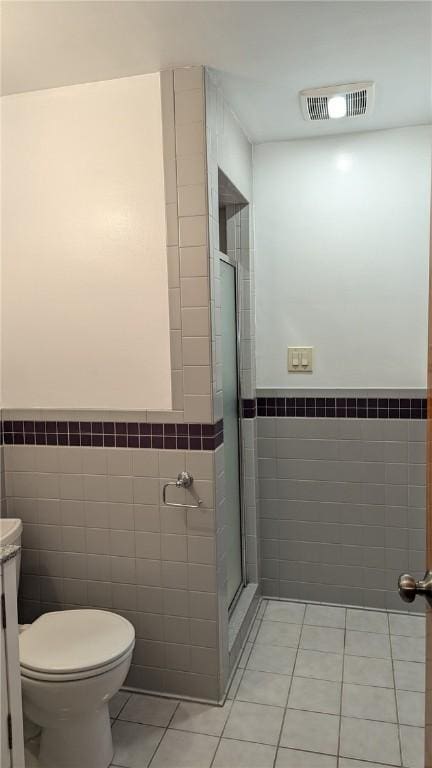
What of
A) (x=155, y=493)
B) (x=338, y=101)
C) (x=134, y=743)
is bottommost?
(x=134, y=743)

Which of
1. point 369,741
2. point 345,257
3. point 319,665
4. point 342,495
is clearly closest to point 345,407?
point 342,495

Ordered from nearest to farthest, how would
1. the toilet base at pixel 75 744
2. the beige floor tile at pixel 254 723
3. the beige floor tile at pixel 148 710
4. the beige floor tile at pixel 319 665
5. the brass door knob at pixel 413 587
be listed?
1. the brass door knob at pixel 413 587
2. the toilet base at pixel 75 744
3. the beige floor tile at pixel 254 723
4. the beige floor tile at pixel 148 710
5. the beige floor tile at pixel 319 665

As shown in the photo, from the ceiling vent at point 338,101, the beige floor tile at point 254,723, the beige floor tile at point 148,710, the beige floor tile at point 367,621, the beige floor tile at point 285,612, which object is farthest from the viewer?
the beige floor tile at point 285,612

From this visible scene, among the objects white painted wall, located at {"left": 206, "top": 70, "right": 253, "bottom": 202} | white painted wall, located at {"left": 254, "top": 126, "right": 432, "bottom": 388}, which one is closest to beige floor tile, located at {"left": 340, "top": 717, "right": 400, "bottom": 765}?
white painted wall, located at {"left": 254, "top": 126, "right": 432, "bottom": 388}

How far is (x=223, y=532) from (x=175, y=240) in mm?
1164

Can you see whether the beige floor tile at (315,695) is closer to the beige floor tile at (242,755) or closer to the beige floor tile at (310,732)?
the beige floor tile at (310,732)

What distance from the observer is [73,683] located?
1717 mm

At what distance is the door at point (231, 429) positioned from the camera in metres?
2.57

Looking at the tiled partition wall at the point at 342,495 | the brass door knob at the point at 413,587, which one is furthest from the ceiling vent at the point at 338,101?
the brass door knob at the point at 413,587

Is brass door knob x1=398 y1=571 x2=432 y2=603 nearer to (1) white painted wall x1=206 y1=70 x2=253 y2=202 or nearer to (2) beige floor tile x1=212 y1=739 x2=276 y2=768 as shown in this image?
(2) beige floor tile x1=212 y1=739 x2=276 y2=768

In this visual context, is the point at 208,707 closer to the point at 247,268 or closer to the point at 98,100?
the point at 247,268

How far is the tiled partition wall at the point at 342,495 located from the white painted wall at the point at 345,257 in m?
0.16

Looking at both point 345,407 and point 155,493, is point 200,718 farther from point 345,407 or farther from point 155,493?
point 345,407

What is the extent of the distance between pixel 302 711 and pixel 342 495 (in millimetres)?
1052
